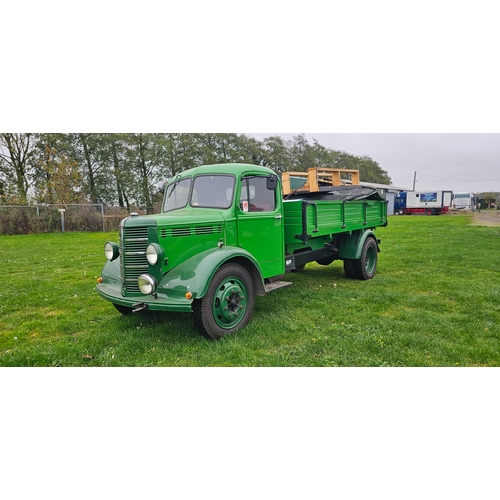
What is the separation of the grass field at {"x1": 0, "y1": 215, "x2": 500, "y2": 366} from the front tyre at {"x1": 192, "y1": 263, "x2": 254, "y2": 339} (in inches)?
5.8

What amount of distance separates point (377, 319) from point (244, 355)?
206cm

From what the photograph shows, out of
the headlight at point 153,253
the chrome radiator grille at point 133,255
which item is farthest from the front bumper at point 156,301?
the headlight at point 153,253

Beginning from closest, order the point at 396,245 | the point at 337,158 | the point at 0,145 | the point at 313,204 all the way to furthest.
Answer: the point at 313,204, the point at 396,245, the point at 0,145, the point at 337,158

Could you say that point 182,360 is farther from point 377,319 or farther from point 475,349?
point 475,349

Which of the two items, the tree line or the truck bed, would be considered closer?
the truck bed

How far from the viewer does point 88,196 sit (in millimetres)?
27594

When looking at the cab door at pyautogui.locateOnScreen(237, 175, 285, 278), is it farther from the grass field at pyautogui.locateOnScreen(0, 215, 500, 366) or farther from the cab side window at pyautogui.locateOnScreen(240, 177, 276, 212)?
the grass field at pyautogui.locateOnScreen(0, 215, 500, 366)

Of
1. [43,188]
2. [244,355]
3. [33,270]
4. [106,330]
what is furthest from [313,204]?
[43,188]

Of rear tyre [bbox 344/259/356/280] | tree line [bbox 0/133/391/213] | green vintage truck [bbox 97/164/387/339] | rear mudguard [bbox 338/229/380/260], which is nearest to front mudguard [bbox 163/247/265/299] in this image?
green vintage truck [bbox 97/164/387/339]

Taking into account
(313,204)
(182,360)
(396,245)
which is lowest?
(396,245)

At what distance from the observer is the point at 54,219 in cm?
1941

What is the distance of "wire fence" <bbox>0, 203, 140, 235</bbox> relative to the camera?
61.1 ft

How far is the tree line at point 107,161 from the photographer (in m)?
24.3

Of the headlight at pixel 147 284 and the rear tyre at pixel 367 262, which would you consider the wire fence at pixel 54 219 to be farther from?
the headlight at pixel 147 284
